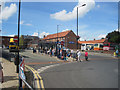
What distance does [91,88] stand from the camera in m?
5.46

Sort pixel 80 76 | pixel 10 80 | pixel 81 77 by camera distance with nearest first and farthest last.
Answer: pixel 10 80 → pixel 81 77 → pixel 80 76

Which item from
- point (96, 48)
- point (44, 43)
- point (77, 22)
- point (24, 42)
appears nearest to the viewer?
point (77, 22)

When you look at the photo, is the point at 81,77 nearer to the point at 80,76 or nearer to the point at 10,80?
the point at 80,76

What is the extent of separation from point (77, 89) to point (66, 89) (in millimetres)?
485

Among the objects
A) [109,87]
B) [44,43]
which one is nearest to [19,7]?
[109,87]

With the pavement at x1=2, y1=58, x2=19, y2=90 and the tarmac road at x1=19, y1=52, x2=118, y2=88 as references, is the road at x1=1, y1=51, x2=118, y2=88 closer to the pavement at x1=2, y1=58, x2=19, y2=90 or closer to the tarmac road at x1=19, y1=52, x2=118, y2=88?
the tarmac road at x1=19, y1=52, x2=118, y2=88

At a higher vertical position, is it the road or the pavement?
the road

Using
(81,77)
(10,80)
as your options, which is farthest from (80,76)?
(10,80)

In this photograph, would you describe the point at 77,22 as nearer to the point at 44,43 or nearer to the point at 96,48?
the point at 44,43

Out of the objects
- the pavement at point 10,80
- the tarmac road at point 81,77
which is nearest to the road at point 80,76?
the tarmac road at point 81,77

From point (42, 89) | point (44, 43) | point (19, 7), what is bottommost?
point (42, 89)

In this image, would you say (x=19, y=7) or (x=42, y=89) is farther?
(x=19, y=7)

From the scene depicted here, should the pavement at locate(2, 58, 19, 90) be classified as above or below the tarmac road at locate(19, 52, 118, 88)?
below

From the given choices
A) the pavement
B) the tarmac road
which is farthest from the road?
the pavement
